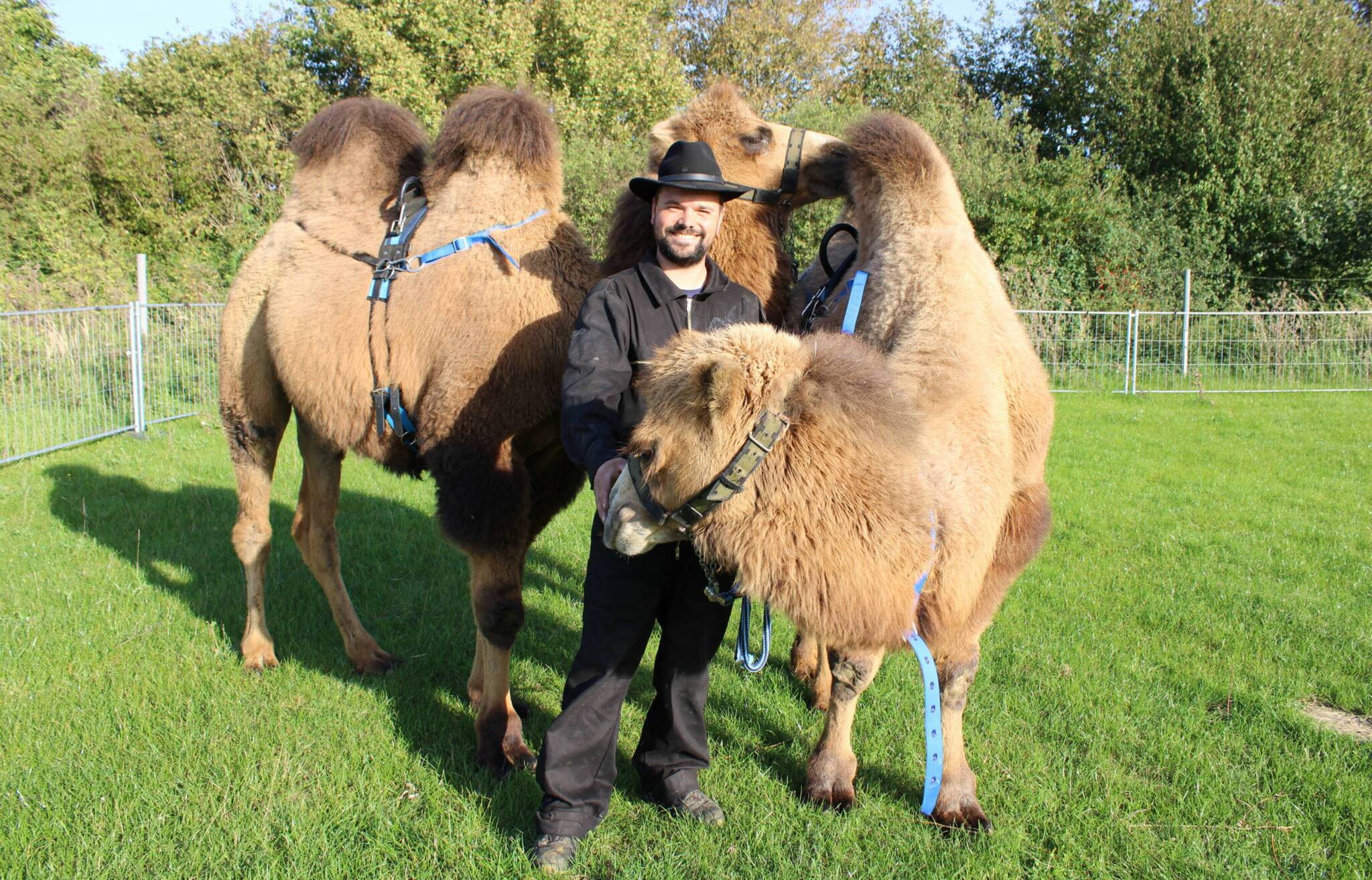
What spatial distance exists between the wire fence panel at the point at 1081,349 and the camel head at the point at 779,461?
14532 millimetres

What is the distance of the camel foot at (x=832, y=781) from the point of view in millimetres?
3418

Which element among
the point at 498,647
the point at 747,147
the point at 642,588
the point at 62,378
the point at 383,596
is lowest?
the point at 383,596

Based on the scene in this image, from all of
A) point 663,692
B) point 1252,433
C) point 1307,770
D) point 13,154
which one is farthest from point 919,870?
point 13,154

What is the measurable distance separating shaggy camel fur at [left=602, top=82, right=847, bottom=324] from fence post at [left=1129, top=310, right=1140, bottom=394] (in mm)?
13411

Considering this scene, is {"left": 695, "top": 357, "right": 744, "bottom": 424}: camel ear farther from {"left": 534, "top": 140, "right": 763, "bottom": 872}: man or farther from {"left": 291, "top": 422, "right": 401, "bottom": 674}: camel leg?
{"left": 291, "top": 422, "right": 401, "bottom": 674}: camel leg

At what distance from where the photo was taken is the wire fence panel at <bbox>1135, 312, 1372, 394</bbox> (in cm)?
1595

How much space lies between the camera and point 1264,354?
16109mm

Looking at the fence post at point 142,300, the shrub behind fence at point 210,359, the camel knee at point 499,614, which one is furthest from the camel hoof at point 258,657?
the fence post at point 142,300

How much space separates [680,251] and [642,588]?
1222mm

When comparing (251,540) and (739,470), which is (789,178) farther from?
(251,540)

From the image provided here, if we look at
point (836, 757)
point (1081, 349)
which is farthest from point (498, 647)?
point (1081, 349)

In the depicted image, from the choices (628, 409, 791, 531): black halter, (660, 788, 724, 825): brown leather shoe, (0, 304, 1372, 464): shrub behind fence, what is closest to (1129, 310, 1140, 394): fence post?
(0, 304, 1372, 464): shrub behind fence

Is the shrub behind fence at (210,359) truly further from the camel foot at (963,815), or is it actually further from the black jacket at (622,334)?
the camel foot at (963,815)

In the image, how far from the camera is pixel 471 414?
3.70 m
